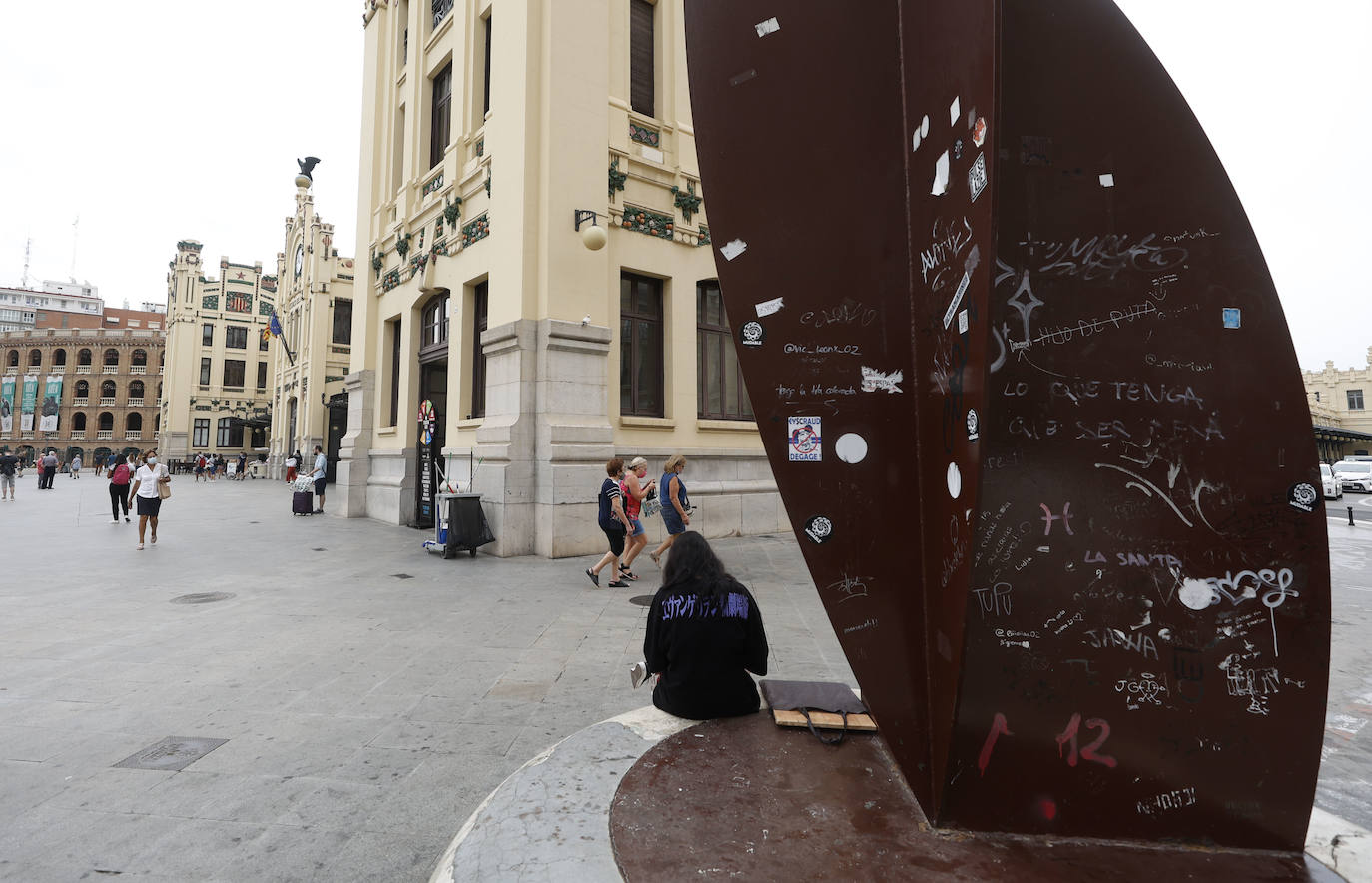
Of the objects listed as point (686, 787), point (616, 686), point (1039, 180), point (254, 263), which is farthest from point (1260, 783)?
point (254, 263)

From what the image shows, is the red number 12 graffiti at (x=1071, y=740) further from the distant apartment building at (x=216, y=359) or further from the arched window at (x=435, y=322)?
the distant apartment building at (x=216, y=359)

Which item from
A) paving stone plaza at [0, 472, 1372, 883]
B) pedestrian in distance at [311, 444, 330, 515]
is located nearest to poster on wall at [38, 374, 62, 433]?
pedestrian in distance at [311, 444, 330, 515]

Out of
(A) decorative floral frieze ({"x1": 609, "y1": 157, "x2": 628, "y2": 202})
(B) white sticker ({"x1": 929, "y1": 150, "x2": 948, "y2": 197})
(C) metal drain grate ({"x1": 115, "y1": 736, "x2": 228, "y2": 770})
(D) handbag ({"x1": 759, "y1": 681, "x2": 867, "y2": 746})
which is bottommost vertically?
(C) metal drain grate ({"x1": 115, "y1": 736, "x2": 228, "y2": 770})

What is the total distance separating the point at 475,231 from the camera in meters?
12.1

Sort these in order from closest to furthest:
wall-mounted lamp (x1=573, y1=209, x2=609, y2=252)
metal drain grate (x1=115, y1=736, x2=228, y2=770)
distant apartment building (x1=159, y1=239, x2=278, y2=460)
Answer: metal drain grate (x1=115, y1=736, x2=228, y2=770) → wall-mounted lamp (x1=573, y1=209, x2=609, y2=252) → distant apartment building (x1=159, y1=239, x2=278, y2=460)

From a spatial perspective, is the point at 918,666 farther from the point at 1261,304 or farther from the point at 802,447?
the point at 1261,304

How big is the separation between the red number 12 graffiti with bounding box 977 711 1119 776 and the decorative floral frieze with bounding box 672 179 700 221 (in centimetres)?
Answer: 1146

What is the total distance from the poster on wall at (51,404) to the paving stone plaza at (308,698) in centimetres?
7308

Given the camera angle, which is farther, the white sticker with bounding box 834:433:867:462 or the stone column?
the stone column

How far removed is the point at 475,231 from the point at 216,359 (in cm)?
4860

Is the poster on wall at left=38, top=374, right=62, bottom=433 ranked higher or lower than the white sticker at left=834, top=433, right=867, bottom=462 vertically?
higher

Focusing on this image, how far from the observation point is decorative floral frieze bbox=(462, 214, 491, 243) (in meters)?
11.8

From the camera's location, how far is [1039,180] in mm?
2188

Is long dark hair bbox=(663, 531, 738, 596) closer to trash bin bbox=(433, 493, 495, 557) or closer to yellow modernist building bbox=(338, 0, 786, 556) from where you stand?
yellow modernist building bbox=(338, 0, 786, 556)
